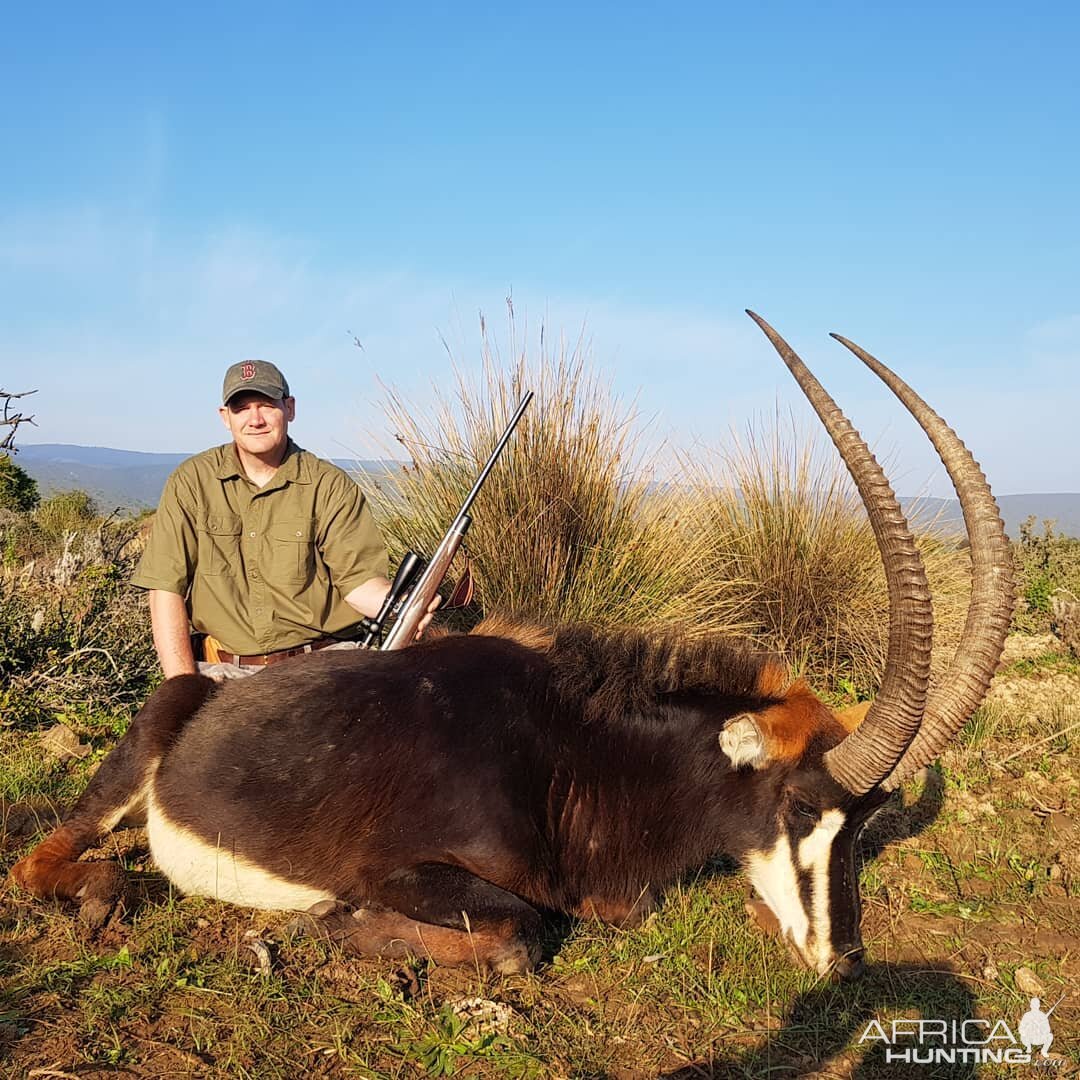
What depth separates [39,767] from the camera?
5027mm

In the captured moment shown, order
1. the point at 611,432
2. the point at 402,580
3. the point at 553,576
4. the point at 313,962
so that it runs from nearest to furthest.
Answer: the point at 313,962, the point at 402,580, the point at 553,576, the point at 611,432

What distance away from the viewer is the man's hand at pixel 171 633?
15.2ft

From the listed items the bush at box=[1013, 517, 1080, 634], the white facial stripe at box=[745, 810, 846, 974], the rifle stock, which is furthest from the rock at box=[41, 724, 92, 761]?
the bush at box=[1013, 517, 1080, 634]

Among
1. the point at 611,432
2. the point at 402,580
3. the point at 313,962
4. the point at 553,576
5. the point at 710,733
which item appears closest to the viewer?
the point at 313,962

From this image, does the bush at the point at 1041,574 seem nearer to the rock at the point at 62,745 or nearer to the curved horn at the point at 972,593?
the curved horn at the point at 972,593

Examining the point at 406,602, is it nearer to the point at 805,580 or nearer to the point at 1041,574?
the point at 805,580

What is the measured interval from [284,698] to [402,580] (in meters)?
1.30

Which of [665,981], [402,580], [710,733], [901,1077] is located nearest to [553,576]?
[402,580]

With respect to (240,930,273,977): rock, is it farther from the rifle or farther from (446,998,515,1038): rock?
the rifle

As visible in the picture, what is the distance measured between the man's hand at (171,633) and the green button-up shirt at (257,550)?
0.07m

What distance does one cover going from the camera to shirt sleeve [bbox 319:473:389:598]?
5.23 metres

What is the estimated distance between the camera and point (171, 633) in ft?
15.5

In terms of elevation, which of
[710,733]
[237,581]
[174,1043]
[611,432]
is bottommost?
[174,1043]

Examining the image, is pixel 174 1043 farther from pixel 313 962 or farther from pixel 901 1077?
pixel 901 1077
